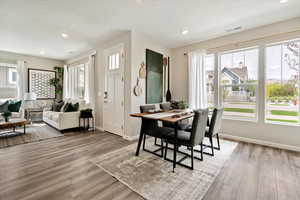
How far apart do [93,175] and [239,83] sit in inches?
147

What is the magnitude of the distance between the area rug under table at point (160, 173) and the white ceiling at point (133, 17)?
264 cm

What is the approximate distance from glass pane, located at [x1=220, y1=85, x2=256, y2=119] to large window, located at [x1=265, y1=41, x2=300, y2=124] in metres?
0.28

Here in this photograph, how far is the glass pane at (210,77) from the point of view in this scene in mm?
3867

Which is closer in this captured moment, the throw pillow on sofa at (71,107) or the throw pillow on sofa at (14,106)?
the throw pillow on sofa at (71,107)

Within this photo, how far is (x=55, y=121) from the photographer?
4215 millimetres

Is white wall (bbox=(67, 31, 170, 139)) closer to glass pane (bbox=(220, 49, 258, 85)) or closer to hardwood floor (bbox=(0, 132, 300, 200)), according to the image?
hardwood floor (bbox=(0, 132, 300, 200))

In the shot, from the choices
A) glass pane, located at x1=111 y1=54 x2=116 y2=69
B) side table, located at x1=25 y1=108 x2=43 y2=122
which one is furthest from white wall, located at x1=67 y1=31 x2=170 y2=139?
side table, located at x1=25 y1=108 x2=43 y2=122

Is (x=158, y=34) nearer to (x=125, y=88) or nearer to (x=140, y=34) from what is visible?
(x=140, y=34)

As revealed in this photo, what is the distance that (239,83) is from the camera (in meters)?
3.51

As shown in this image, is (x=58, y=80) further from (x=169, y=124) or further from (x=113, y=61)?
(x=169, y=124)

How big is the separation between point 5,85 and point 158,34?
5924mm

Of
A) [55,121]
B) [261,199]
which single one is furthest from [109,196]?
[55,121]

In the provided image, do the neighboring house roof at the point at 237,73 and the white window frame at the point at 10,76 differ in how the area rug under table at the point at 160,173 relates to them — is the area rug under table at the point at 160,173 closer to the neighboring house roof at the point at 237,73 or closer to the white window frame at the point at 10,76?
the neighboring house roof at the point at 237,73

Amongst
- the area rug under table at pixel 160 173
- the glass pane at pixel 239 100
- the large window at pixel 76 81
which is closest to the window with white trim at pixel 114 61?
the large window at pixel 76 81
